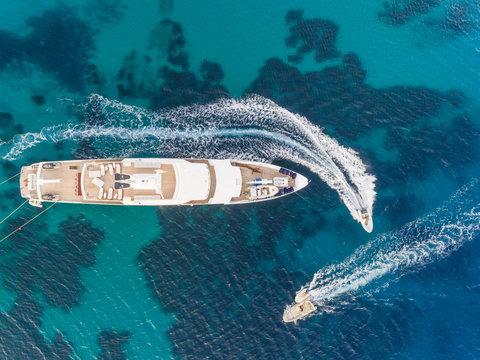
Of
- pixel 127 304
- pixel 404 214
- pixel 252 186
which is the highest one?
pixel 252 186

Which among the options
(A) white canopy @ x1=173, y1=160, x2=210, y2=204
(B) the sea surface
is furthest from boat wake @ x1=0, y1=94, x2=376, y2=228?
(A) white canopy @ x1=173, y1=160, x2=210, y2=204

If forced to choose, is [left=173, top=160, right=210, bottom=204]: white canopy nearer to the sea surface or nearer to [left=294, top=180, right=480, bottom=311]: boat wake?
the sea surface

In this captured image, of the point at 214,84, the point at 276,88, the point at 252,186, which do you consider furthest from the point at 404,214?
the point at 214,84

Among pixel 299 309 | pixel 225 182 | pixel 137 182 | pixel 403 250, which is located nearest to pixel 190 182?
pixel 225 182

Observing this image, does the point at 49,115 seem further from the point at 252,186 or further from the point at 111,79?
the point at 252,186

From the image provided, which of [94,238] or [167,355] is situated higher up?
[94,238]

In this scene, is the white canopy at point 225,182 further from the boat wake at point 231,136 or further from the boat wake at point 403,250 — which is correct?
the boat wake at point 403,250

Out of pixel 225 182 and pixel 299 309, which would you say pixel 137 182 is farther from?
pixel 299 309
